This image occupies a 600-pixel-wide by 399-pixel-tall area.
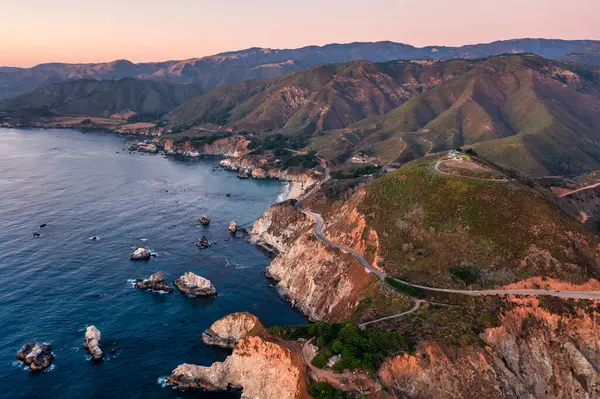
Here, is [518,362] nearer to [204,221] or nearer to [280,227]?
[280,227]

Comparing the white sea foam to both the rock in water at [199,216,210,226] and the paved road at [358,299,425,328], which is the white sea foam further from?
the rock in water at [199,216,210,226]

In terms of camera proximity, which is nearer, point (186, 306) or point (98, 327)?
point (98, 327)

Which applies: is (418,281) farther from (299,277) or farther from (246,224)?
(246,224)

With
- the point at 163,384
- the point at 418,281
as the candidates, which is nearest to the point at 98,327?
the point at 163,384

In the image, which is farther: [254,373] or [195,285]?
[195,285]

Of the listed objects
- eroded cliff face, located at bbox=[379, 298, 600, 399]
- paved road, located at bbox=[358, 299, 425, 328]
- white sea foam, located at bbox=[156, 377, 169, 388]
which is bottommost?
white sea foam, located at bbox=[156, 377, 169, 388]

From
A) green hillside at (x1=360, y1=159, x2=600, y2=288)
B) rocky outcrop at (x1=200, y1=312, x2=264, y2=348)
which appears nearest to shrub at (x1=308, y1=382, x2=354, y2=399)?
rocky outcrop at (x1=200, y1=312, x2=264, y2=348)

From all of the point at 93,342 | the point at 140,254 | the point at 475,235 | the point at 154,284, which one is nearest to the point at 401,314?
the point at 475,235
